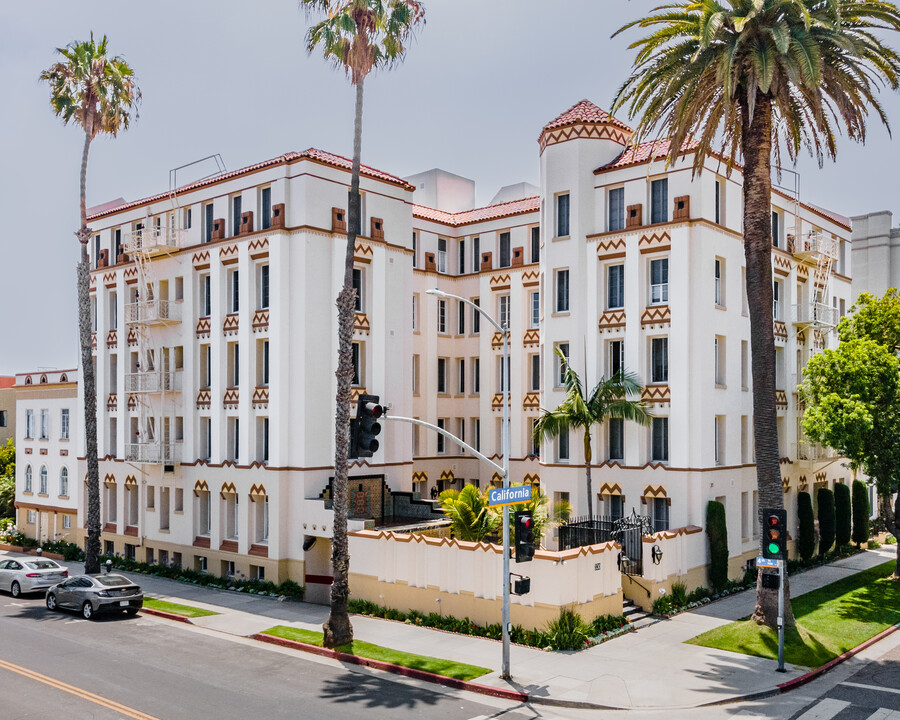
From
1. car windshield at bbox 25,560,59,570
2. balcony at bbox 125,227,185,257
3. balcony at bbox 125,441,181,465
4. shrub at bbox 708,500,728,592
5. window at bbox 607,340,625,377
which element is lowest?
car windshield at bbox 25,560,59,570

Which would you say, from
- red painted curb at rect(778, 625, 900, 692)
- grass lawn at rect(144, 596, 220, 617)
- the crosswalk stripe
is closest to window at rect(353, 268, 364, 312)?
grass lawn at rect(144, 596, 220, 617)

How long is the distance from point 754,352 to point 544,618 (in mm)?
9647

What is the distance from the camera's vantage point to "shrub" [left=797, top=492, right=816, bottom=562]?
3617cm

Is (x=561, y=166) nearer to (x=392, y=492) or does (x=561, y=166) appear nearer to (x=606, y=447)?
(x=606, y=447)

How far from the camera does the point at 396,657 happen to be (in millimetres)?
22453

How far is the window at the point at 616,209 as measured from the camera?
1281 inches

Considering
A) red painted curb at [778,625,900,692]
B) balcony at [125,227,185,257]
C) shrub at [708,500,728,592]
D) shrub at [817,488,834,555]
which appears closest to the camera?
red painted curb at [778,625,900,692]

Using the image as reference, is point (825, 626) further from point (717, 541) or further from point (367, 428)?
point (367, 428)

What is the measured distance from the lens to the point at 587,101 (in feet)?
112

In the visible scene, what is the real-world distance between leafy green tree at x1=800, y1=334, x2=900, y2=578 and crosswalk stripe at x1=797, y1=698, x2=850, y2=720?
13890 millimetres

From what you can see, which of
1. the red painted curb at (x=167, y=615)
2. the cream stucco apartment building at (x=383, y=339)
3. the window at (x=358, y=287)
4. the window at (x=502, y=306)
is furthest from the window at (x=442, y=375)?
the red painted curb at (x=167, y=615)

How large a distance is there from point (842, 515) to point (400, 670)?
86.7ft

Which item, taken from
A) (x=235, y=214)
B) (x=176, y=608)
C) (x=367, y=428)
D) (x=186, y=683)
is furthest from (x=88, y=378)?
(x=367, y=428)

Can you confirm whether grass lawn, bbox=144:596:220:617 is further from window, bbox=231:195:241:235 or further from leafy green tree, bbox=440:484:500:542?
window, bbox=231:195:241:235
